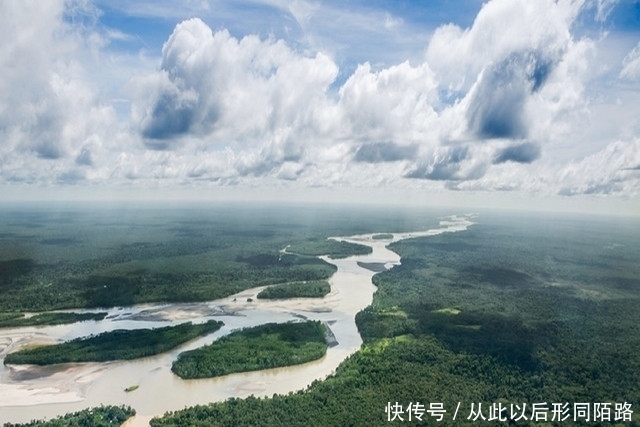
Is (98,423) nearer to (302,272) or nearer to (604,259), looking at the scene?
(302,272)

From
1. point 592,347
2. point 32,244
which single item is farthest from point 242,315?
point 32,244

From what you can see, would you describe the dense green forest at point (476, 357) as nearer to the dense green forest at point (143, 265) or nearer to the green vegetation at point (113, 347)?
the green vegetation at point (113, 347)

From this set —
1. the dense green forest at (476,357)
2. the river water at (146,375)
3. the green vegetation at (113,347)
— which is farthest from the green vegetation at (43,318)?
the dense green forest at (476,357)

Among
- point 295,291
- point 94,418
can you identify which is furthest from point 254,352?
point 295,291

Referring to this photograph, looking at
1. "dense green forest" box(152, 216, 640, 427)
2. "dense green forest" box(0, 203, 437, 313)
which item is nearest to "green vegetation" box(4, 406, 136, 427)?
"dense green forest" box(152, 216, 640, 427)

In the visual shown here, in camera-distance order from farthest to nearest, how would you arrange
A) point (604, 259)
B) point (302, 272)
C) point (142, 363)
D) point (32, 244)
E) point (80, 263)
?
point (32, 244) → point (604, 259) → point (80, 263) → point (302, 272) → point (142, 363)

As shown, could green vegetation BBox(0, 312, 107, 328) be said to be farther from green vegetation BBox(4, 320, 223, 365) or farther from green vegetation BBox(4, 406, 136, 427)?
green vegetation BBox(4, 406, 136, 427)
